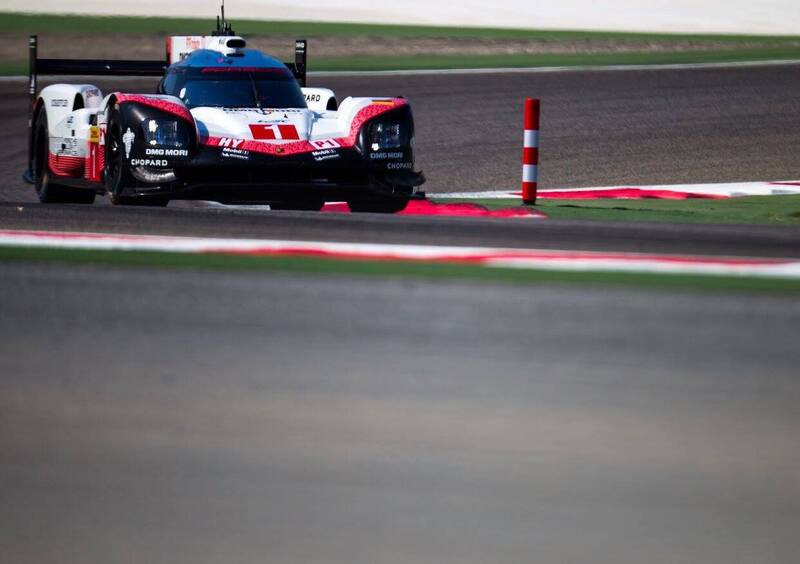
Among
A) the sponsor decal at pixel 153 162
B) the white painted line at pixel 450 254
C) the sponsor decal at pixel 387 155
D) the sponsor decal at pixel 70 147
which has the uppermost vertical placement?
the sponsor decal at pixel 387 155

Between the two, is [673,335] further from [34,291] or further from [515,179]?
[515,179]

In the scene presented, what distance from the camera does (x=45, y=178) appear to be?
405 inches

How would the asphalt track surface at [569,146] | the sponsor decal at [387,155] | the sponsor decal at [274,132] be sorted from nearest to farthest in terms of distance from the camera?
1. the asphalt track surface at [569,146]
2. the sponsor decal at [274,132]
3. the sponsor decal at [387,155]

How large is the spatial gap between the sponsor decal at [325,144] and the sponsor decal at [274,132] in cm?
11

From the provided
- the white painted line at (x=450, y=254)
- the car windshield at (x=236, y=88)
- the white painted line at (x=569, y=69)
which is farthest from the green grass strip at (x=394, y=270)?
the white painted line at (x=569, y=69)

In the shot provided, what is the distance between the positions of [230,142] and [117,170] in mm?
698

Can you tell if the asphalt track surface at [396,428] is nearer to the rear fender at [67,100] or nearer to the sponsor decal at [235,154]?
the sponsor decal at [235,154]

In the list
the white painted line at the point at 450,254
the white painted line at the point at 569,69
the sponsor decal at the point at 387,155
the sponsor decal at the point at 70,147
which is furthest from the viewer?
the white painted line at the point at 569,69

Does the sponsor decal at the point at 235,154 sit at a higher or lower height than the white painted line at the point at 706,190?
higher

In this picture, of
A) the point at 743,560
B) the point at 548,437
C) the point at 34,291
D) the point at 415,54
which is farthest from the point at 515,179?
the point at 415,54

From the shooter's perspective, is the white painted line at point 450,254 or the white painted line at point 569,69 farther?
the white painted line at point 569,69

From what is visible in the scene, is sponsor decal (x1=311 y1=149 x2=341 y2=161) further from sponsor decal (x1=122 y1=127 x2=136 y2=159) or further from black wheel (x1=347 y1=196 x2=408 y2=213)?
sponsor decal (x1=122 y1=127 x2=136 y2=159)

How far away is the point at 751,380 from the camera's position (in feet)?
12.6

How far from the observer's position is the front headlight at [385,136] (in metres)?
9.02
